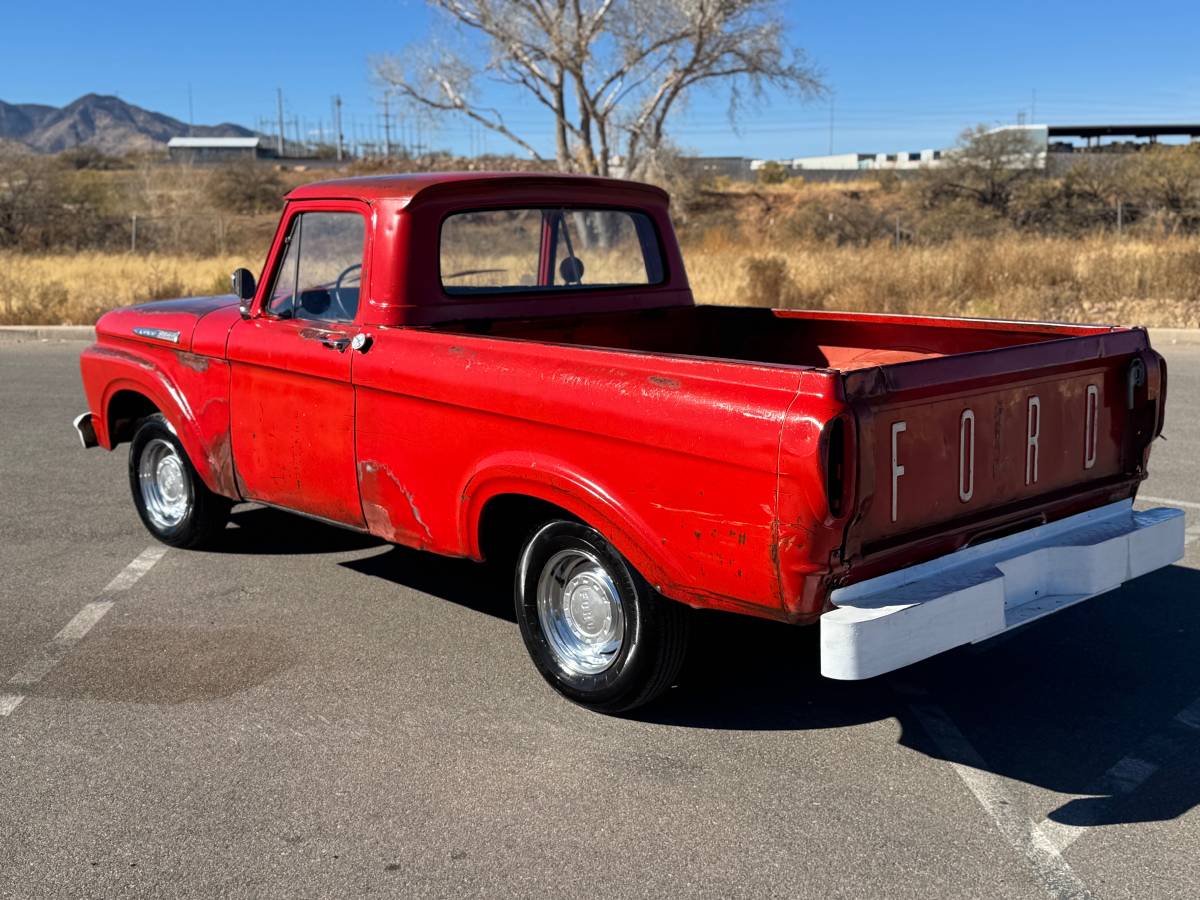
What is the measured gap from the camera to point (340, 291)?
504 centimetres

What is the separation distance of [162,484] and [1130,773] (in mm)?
4659

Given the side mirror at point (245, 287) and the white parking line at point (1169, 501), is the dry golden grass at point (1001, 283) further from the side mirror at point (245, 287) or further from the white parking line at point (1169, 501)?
the side mirror at point (245, 287)

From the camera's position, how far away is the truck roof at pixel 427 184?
192 inches

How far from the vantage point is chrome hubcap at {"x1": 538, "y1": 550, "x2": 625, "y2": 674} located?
408 cm

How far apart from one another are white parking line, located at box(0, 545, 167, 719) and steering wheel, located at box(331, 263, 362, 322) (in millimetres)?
1658

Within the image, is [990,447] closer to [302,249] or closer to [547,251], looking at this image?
[547,251]

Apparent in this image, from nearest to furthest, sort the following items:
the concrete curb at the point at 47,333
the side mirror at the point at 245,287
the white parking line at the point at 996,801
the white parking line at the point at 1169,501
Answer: the white parking line at the point at 996,801 → the side mirror at the point at 245,287 → the white parking line at the point at 1169,501 → the concrete curb at the point at 47,333

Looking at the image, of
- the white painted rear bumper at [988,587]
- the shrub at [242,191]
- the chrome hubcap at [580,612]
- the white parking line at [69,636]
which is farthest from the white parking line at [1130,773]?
the shrub at [242,191]

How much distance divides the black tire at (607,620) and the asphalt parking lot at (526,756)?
12cm

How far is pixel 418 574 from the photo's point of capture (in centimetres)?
577

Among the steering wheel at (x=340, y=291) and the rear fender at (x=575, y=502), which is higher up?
the steering wheel at (x=340, y=291)

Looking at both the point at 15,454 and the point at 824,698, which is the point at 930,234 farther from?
A: the point at 824,698

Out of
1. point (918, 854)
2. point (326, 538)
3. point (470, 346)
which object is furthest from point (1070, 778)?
point (326, 538)

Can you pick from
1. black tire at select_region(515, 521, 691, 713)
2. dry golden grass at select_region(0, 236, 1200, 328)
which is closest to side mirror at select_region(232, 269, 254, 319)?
black tire at select_region(515, 521, 691, 713)
